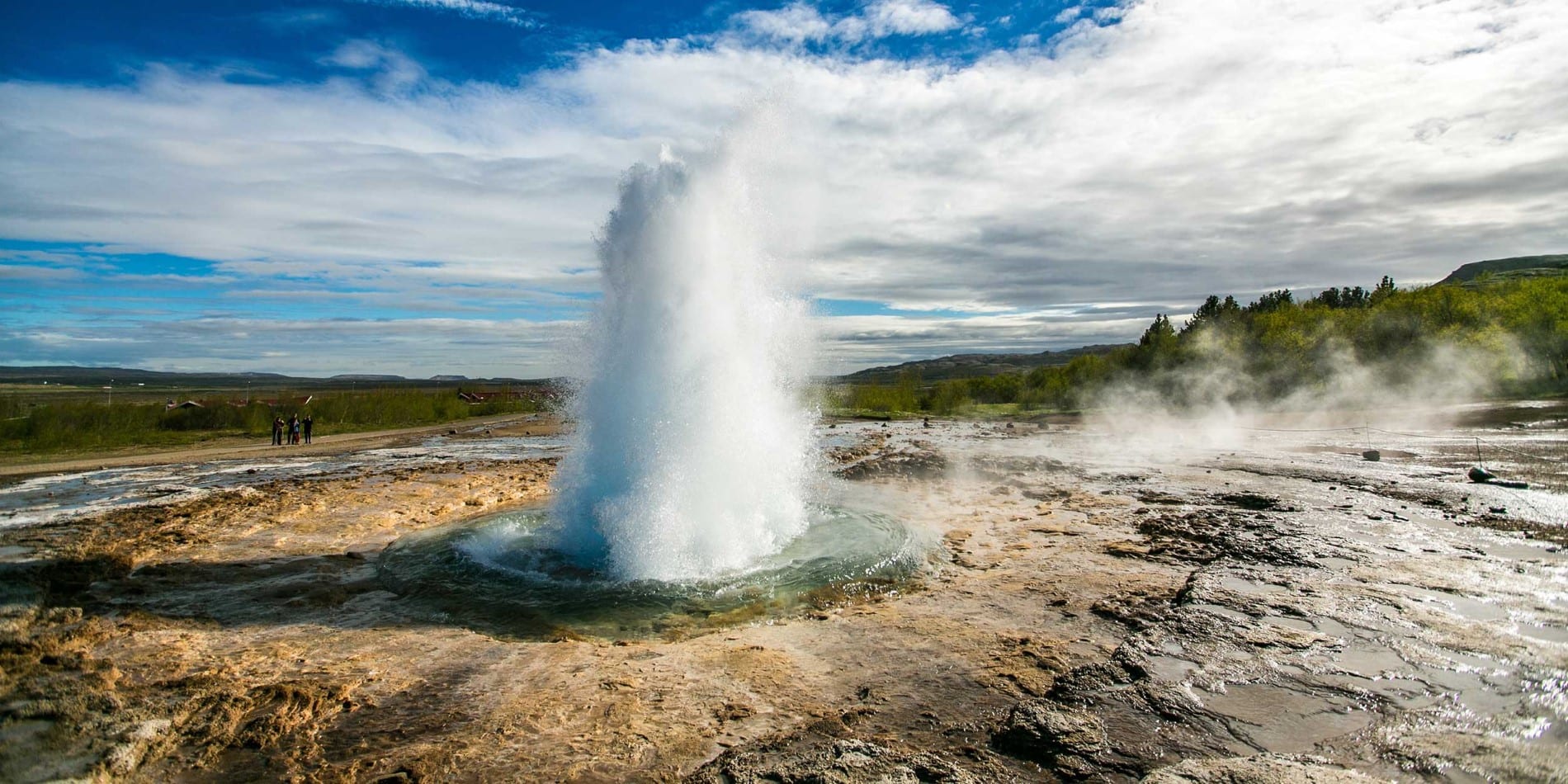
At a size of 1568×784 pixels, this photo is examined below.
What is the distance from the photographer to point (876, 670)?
555cm

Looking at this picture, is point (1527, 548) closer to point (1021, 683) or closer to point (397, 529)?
point (1021, 683)

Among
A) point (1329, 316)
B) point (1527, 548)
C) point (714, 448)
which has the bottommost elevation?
point (1527, 548)

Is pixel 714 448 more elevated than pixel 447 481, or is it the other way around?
pixel 714 448

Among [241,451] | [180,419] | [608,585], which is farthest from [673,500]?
[180,419]

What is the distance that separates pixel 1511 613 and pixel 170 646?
1189 cm

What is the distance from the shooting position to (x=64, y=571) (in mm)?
8422

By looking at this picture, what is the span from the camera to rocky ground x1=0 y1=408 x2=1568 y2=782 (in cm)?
417

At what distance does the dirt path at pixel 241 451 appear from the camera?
2050cm

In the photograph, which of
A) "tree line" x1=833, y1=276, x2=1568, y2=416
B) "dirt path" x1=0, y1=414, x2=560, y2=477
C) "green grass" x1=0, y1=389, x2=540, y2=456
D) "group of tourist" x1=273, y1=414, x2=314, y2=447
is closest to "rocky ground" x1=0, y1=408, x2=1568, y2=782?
"dirt path" x1=0, y1=414, x2=560, y2=477

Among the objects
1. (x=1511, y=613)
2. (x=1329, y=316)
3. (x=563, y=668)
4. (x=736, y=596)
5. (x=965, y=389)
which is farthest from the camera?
(x=965, y=389)

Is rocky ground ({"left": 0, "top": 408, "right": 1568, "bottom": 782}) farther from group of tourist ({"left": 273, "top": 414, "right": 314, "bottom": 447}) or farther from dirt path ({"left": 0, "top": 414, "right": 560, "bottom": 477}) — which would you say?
group of tourist ({"left": 273, "top": 414, "right": 314, "bottom": 447})

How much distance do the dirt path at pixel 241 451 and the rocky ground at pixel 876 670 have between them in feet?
46.1

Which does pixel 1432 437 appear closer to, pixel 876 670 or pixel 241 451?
pixel 876 670

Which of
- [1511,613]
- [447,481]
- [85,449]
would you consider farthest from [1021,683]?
[85,449]
